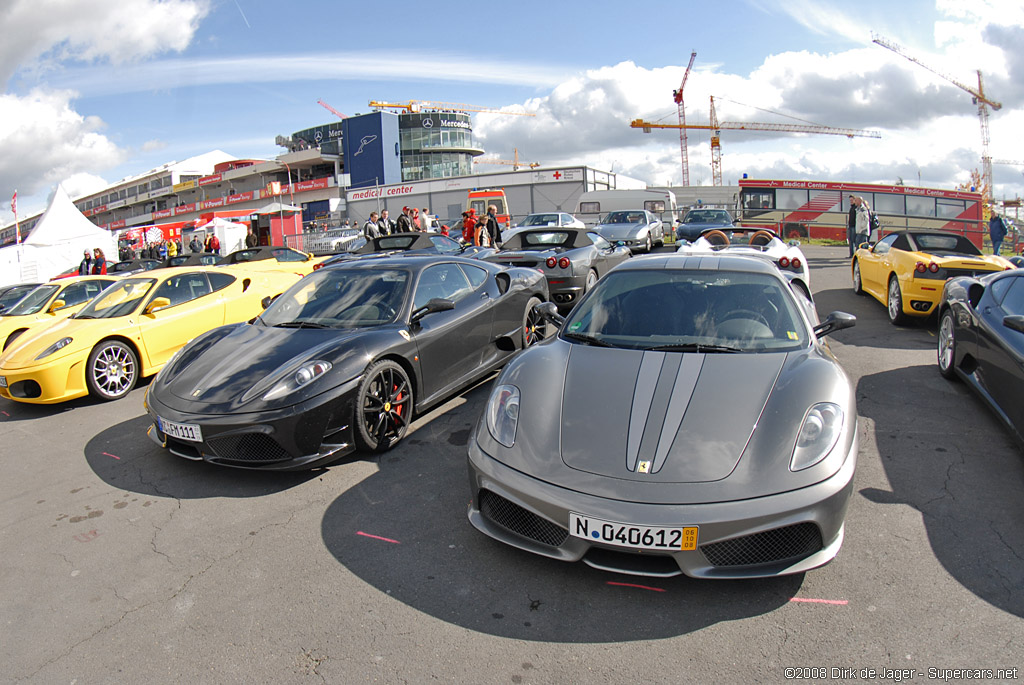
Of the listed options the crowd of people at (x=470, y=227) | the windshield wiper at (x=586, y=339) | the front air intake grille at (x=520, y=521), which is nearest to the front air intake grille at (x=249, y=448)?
the front air intake grille at (x=520, y=521)

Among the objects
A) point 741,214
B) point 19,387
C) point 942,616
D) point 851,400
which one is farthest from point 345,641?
point 741,214

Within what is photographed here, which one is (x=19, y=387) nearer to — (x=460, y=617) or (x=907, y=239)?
(x=460, y=617)

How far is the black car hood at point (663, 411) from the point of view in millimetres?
2742

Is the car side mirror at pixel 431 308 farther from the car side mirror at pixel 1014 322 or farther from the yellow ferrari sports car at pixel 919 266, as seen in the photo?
the yellow ferrari sports car at pixel 919 266

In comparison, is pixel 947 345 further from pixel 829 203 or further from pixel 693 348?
pixel 829 203

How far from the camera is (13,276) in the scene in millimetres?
21328

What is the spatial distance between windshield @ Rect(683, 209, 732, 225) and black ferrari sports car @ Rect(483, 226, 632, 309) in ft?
29.8

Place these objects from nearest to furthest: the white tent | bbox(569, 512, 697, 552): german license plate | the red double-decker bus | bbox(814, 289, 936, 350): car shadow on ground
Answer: bbox(569, 512, 697, 552): german license plate → bbox(814, 289, 936, 350): car shadow on ground → the white tent → the red double-decker bus


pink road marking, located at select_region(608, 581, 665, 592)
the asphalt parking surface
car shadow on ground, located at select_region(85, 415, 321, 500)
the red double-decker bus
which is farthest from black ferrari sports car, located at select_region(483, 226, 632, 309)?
the red double-decker bus

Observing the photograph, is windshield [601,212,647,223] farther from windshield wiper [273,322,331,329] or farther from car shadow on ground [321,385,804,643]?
car shadow on ground [321,385,804,643]

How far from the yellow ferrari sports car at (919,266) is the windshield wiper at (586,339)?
A: 619cm

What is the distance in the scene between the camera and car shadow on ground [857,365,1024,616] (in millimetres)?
2893

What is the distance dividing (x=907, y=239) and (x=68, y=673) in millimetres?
10053

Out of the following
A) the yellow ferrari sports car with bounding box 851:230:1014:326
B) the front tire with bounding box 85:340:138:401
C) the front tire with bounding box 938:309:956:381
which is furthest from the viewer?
the yellow ferrari sports car with bounding box 851:230:1014:326
